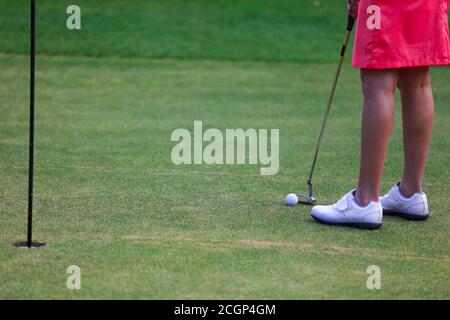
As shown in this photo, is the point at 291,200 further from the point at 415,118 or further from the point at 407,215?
the point at 415,118

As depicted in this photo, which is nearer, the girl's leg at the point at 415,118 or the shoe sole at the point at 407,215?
the girl's leg at the point at 415,118

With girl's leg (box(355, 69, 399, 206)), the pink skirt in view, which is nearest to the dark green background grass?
girl's leg (box(355, 69, 399, 206))

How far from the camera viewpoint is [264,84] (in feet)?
38.3

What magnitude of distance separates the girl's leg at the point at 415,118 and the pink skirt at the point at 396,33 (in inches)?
7.3

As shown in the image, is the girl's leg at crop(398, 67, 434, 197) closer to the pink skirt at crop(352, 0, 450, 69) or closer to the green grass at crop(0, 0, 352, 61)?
the pink skirt at crop(352, 0, 450, 69)

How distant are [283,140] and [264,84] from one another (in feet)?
11.7

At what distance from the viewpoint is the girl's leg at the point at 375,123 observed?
5254 millimetres

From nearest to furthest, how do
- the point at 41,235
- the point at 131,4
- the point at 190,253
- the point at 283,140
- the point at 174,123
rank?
1. the point at 190,253
2. the point at 41,235
3. the point at 283,140
4. the point at 174,123
5. the point at 131,4

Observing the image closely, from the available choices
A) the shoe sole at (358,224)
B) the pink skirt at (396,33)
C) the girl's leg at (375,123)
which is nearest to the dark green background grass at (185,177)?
the shoe sole at (358,224)

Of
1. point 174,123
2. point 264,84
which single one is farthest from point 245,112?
point 264,84

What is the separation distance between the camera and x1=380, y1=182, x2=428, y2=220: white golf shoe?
18.2 ft

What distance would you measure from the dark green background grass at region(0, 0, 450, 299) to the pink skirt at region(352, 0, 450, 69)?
92 cm

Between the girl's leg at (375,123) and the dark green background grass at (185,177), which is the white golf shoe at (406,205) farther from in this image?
the girl's leg at (375,123)
